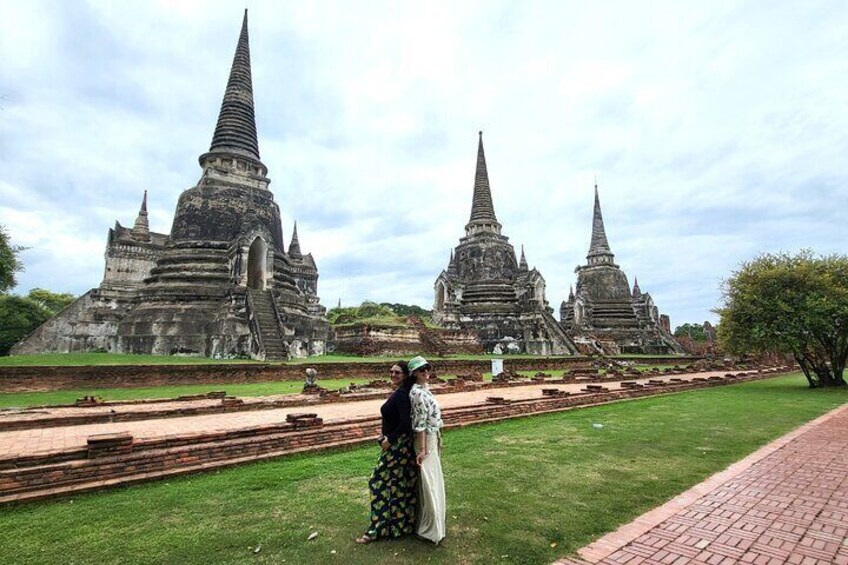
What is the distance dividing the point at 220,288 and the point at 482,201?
76.4 ft

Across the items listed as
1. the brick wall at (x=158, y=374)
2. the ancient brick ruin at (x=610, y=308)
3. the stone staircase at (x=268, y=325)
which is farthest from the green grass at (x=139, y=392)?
the ancient brick ruin at (x=610, y=308)

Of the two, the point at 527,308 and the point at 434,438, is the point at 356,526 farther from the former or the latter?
the point at 527,308

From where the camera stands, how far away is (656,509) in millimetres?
4848

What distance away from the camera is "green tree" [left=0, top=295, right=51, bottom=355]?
1257 inches

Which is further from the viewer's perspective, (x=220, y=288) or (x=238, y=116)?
(x=238, y=116)

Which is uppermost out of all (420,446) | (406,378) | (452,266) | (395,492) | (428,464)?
(452,266)

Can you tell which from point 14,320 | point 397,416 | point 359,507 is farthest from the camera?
point 14,320

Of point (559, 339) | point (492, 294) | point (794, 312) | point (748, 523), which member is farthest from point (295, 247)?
point (748, 523)

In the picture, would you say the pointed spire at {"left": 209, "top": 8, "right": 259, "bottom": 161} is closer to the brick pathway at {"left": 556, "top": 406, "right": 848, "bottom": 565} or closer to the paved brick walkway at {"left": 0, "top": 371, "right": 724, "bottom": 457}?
the paved brick walkway at {"left": 0, "top": 371, "right": 724, "bottom": 457}

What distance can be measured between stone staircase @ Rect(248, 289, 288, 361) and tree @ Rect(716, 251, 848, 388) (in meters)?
17.9

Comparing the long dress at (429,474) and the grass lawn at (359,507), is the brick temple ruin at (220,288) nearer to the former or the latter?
the grass lawn at (359,507)

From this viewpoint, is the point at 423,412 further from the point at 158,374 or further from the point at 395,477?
the point at 158,374

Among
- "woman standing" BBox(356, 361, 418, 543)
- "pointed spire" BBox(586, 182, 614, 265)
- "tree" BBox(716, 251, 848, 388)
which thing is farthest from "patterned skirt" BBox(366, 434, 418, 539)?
"pointed spire" BBox(586, 182, 614, 265)

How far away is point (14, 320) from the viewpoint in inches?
1276
